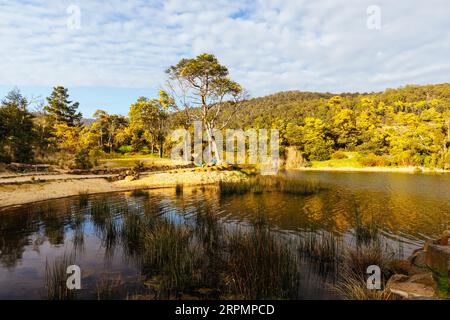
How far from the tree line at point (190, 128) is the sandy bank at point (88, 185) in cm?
569

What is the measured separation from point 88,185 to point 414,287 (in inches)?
696

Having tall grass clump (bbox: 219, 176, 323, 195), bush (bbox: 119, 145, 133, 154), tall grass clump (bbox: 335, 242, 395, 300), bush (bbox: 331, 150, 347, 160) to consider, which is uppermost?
bush (bbox: 119, 145, 133, 154)

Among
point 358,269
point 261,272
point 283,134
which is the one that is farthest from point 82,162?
point 283,134

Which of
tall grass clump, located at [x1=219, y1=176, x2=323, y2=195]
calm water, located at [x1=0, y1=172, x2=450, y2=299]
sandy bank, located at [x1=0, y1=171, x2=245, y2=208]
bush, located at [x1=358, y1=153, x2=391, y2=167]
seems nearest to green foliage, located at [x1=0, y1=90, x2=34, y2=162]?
sandy bank, located at [x1=0, y1=171, x2=245, y2=208]

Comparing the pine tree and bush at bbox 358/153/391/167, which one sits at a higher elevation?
the pine tree

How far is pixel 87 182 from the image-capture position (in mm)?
18484

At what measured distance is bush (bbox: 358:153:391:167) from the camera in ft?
126

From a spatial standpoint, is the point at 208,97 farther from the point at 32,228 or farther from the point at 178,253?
the point at 178,253

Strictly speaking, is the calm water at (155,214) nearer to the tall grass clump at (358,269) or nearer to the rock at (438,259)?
the tall grass clump at (358,269)

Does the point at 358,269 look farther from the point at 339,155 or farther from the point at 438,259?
the point at 339,155

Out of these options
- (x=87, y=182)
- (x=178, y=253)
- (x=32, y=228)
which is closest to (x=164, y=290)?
(x=178, y=253)

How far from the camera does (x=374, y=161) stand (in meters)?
39.1

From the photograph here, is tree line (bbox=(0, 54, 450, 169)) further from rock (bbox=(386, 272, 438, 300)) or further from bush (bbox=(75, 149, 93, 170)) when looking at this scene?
rock (bbox=(386, 272, 438, 300))
